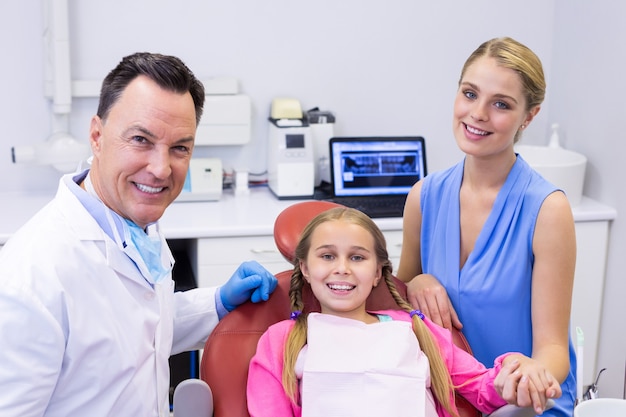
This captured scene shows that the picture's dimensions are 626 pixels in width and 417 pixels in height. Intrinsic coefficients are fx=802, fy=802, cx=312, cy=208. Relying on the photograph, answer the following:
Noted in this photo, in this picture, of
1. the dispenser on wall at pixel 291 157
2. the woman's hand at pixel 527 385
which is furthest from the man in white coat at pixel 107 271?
the dispenser on wall at pixel 291 157

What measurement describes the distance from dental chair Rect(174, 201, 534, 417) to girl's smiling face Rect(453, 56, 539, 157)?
1.21 feet

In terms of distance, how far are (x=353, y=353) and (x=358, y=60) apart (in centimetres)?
171

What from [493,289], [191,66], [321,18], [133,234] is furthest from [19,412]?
[321,18]

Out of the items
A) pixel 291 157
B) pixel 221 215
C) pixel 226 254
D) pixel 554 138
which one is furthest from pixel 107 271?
pixel 554 138

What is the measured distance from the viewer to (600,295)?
285 centimetres

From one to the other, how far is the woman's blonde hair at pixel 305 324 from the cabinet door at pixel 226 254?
2.76 ft

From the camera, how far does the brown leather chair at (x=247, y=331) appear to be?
1.60 meters

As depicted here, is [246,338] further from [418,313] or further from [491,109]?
[491,109]

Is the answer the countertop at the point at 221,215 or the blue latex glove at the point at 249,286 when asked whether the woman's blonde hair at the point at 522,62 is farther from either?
the countertop at the point at 221,215

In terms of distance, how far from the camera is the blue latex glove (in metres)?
1.68

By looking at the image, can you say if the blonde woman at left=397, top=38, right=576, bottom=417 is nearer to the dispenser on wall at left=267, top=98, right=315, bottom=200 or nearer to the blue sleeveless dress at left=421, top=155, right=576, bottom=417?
the blue sleeveless dress at left=421, top=155, right=576, bottom=417

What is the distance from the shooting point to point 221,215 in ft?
8.91

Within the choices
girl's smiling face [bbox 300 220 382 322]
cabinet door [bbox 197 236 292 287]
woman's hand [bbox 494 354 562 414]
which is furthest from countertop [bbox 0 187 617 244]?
woman's hand [bbox 494 354 562 414]

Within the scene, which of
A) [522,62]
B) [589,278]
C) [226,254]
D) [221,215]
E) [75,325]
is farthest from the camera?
[589,278]
